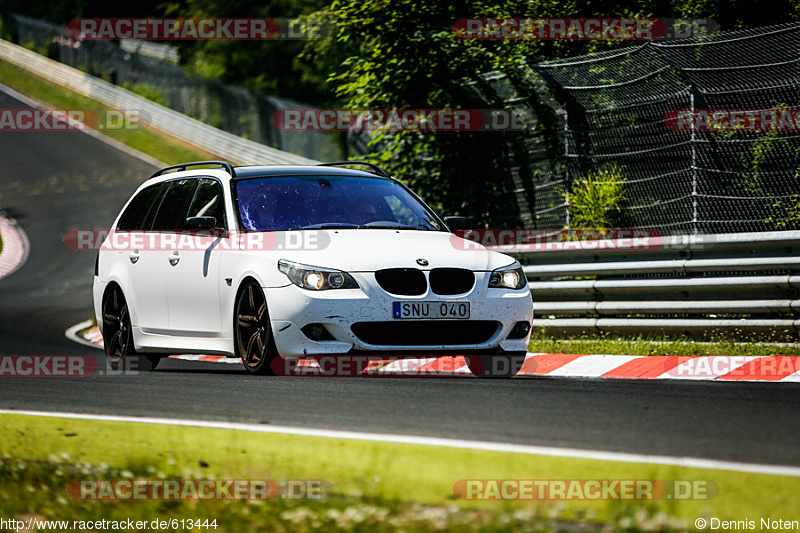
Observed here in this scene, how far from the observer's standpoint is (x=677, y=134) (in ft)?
40.3

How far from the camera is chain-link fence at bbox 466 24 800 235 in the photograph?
1125cm

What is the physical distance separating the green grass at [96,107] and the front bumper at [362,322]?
30.9m

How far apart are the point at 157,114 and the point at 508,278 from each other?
3947cm

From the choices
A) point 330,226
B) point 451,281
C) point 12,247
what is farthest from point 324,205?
point 12,247

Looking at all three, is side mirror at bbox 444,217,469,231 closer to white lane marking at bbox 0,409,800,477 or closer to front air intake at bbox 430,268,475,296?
front air intake at bbox 430,268,475,296

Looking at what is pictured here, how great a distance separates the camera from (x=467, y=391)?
7.63 metres

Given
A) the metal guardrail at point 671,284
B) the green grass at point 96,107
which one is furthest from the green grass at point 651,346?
the green grass at point 96,107

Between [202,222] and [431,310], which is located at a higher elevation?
[202,222]

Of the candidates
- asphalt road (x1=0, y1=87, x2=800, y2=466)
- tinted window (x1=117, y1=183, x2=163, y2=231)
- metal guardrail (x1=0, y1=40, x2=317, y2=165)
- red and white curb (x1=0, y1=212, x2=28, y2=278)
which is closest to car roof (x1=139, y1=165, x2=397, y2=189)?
tinted window (x1=117, y1=183, x2=163, y2=231)

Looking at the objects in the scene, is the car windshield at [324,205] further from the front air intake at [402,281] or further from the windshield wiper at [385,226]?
the front air intake at [402,281]

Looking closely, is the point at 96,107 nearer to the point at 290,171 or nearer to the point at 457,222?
the point at 290,171

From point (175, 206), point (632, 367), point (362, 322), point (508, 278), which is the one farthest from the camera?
point (175, 206)

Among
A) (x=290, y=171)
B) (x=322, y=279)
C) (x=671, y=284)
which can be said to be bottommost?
(x=671, y=284)

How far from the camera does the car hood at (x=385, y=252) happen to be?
839cm
